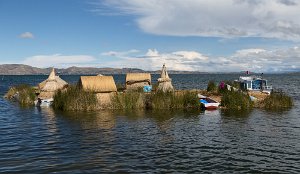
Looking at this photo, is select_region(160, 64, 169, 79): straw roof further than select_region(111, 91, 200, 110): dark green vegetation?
Yes

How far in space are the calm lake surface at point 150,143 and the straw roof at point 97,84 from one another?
443 cm

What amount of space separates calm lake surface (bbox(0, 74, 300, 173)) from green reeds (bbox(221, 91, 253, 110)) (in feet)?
14.6

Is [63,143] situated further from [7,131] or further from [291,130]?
[291,130]

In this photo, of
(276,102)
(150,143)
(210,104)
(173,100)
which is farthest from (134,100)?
(150,143)

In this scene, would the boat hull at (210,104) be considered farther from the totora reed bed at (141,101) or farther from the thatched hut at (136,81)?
the thatched hut at (136,81)

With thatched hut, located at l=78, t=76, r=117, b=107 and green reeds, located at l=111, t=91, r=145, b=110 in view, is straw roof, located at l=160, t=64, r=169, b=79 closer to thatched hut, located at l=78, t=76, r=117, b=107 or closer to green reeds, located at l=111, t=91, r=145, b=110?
green reeds, located at l=111, t=91, r=145, b=110

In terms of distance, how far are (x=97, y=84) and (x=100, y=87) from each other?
462 millimetres

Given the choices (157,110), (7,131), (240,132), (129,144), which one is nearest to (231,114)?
(157,110)

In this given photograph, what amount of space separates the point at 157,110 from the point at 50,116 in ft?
32.1

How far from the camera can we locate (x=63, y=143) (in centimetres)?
1991

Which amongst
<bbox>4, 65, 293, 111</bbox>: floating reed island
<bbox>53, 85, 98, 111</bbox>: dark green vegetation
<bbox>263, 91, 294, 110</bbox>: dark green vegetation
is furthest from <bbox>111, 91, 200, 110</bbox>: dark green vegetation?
<bbox>263, 91, 294, 110</bbox>: dark green vegetation

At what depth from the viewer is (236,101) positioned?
3584 centimetres

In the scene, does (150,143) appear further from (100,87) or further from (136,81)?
(136,81)

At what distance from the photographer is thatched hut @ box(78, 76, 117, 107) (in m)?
35.1
